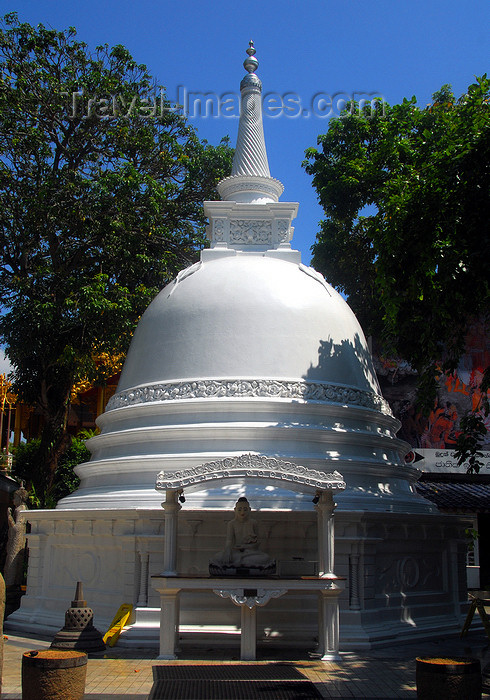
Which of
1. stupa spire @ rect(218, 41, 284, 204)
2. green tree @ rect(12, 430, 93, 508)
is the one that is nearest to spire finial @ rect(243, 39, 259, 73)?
stupa spire @ rect(218, 41, 284, 204)

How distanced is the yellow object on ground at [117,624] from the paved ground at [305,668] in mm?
188

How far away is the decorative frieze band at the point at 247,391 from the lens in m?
13.4

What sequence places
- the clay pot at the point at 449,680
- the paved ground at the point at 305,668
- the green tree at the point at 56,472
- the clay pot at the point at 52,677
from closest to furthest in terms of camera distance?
the clay pot at the point at 449,680, the clay pot at the point at 52,677, the paved ground at the point at 305,668, the green tree at the point at 56,472

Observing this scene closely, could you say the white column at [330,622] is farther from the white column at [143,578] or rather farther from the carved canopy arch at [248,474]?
the white column at [143,578]

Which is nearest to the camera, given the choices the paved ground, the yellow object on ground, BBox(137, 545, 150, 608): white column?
the paved ground

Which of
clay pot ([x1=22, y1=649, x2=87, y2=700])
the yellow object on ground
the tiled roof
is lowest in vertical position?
the yellow object on ground

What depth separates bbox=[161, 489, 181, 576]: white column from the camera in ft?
33.2

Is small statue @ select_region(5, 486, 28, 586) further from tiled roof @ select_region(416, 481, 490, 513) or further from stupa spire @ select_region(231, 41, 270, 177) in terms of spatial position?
tiled roof @ select_region(416, 481, 490, 513)

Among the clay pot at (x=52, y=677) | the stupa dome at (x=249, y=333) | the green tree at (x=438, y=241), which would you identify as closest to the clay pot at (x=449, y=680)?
the clay pot at (x=52, y=677)

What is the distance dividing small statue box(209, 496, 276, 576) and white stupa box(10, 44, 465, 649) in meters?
0.78

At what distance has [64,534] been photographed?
13.0 meters

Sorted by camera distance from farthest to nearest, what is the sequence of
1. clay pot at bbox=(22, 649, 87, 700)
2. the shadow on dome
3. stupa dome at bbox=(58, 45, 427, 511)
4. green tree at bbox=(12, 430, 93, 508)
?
green tree at bbox=(12, 430, 93, 508) < the shadow on dome < stupa dome at bbox=(58, 45, 427, 511) < clay pot at bbox=(22, 649, 87, 700)

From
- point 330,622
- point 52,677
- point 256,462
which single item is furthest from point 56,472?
point 52,677

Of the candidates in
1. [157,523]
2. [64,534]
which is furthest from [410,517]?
[64,534]
